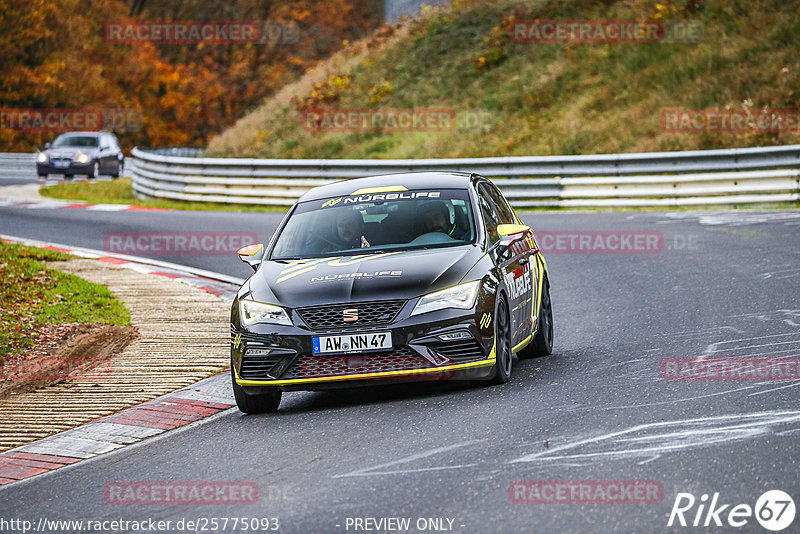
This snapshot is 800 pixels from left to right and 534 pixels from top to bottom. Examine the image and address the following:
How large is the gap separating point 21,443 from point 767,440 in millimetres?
4855

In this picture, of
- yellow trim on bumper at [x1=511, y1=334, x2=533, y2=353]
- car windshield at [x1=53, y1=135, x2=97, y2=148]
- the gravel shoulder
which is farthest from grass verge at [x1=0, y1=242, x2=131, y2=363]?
car windshield at [x1=53, y1=135, x2=97, y2=148]

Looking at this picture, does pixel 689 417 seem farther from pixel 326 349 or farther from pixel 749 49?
pixel 749 49

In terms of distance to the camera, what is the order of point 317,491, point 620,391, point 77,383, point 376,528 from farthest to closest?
1. point 77,383
2. point 620,391
3. point 317,491
4. point 376,528

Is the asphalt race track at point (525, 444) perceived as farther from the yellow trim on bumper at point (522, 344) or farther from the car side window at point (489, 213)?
the car side window at point (489, 213)

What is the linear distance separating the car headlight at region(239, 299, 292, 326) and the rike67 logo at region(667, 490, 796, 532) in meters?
3.61

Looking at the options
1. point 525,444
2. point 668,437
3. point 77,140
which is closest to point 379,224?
point 525,444

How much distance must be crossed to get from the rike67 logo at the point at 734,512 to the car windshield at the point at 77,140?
37433mm

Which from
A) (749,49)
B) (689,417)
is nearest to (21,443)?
(689,417)

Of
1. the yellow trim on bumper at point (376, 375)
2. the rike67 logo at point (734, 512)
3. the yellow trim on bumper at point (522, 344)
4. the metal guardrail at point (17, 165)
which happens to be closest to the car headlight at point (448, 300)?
the yellow trim on bumper at point (376, 375)

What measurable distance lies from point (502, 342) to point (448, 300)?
587 millimetres

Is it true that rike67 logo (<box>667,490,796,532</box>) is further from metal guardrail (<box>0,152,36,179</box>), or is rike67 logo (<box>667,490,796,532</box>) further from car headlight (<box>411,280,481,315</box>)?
metal guardrail (<box>0,152,36,179</box>)

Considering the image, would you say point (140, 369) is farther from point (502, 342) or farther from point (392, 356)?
point (502, 342)

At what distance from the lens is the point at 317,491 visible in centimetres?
624

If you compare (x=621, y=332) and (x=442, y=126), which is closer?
(x=621, y=332)
